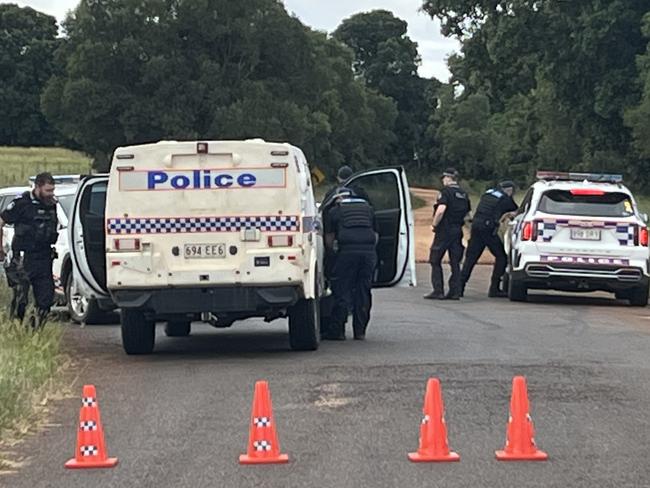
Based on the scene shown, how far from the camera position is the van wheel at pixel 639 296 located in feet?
64.2

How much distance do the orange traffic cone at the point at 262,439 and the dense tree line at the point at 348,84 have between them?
96.3 feet

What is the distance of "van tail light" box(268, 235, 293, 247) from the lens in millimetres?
12164

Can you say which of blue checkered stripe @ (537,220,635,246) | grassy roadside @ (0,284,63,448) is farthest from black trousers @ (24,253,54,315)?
blue checkered stripe @ (537,220,635,246)

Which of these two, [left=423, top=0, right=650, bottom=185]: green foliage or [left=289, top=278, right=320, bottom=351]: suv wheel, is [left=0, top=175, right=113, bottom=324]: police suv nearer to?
[left=289, top=278, right=320, bottom=351]: suv wheel

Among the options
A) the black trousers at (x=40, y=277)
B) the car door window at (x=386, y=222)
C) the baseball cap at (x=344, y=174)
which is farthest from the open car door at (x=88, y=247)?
the car door window at (x=386, y=222)

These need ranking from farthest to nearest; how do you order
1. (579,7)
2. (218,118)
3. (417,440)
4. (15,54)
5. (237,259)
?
(15,54) → (218,118) → (579,7) → (237,259) → (417,440)

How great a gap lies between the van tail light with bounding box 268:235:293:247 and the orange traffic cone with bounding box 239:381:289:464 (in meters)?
4.31

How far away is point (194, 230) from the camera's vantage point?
Answer: 12.2m

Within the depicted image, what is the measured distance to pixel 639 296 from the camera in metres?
19.8

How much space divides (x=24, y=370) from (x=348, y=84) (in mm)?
76296

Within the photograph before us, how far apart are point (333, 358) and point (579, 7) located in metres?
31.2

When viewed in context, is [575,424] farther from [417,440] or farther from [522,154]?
[522,154]

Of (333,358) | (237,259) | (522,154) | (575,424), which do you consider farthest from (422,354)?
(522,154)

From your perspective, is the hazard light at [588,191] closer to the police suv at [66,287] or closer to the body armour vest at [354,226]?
the body armour vest at [354,226]
